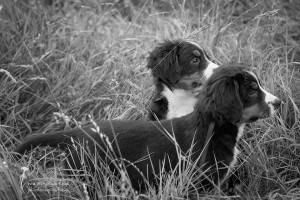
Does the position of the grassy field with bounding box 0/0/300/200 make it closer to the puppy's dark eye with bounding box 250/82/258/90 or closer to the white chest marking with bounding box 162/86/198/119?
the white chest marking with bounding box 162/86/198/119

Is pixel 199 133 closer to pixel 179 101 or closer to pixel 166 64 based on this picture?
pixel 179 101

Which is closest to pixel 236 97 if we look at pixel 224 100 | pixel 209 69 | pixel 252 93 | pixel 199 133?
Answer: pixel 224 100

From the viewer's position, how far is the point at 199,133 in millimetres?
3820

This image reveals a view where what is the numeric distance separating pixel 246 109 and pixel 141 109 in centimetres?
140

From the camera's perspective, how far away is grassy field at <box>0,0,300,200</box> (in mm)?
3785

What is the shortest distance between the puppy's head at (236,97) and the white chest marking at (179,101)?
93cm

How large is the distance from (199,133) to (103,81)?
1914mm

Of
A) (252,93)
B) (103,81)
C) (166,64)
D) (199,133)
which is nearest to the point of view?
(199,133)

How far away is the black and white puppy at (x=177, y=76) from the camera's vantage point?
15.8 feet

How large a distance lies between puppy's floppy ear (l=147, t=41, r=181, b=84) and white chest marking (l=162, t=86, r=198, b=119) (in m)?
0.11

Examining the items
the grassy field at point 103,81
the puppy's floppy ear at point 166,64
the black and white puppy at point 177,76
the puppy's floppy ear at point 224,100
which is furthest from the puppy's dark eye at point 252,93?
the puppy's floppy ear at point 166,64

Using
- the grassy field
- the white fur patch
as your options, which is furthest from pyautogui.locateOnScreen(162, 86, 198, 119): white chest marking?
the grassy field

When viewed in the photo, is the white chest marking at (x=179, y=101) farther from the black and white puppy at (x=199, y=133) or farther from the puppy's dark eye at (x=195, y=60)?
the black and white puppy at (x=199, y=133)

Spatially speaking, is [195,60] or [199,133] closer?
[199,133]
